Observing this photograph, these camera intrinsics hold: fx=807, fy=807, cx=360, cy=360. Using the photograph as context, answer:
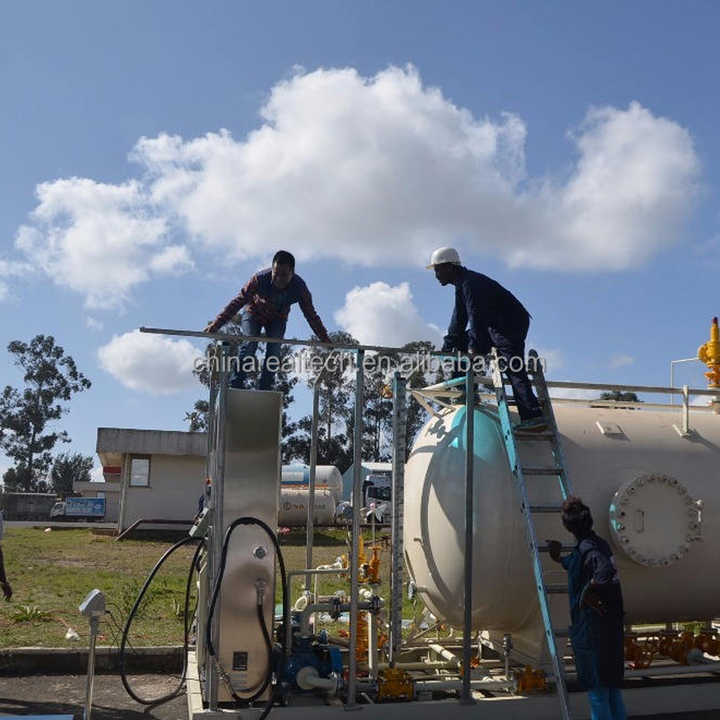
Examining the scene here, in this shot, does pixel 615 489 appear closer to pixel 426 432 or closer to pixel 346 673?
pixel 426 432

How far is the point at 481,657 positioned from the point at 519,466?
7.62ft

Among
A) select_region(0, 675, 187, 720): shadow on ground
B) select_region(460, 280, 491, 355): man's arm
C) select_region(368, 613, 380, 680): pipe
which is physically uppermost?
select_region(460, 280, 491, 355): man's arm

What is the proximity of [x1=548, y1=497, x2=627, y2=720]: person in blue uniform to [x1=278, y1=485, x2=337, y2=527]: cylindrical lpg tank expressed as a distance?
75.1 ft

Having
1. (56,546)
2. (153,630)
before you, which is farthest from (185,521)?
(153,630)

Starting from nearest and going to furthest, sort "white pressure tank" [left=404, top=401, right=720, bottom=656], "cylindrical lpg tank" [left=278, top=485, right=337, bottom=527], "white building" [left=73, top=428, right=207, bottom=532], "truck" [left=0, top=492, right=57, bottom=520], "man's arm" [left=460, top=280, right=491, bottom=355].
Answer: "white pressure tank" [left=404, top=401, right=720, bottom=656], "man's arm" [left=460, top=280, right=491, bottom=355], "white building" [left=73, top=428, right=207, bottom=532], "cylindrical lpg tank" [left=278, top=485, right=337, bottom=527], "truck" [left=0, top=492, right=57, bottom=520]

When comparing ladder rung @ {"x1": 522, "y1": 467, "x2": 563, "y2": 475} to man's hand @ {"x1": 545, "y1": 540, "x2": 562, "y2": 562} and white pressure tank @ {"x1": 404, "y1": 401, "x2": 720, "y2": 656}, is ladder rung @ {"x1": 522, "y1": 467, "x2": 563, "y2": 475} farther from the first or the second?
man's hand @ {"x1": 545, "y1": 540, "x2": 562, "y2": 562}

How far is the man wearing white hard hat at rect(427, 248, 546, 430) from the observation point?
6699 mm

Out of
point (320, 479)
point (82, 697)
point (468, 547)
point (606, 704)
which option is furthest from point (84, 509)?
point (606, 704)

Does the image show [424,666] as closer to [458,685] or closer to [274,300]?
[458,685]

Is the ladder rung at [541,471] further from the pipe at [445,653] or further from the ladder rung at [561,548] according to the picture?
the pipe at [445,653]

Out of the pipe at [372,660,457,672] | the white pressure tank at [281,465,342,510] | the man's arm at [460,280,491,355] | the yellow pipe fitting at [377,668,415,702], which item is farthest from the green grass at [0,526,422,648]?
the white pressure tank at [281,465,342,510]

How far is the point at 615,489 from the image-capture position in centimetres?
675

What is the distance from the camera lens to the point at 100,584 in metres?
14.1

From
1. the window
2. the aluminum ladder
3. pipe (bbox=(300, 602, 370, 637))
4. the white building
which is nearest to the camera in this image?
the aluminum ladder
